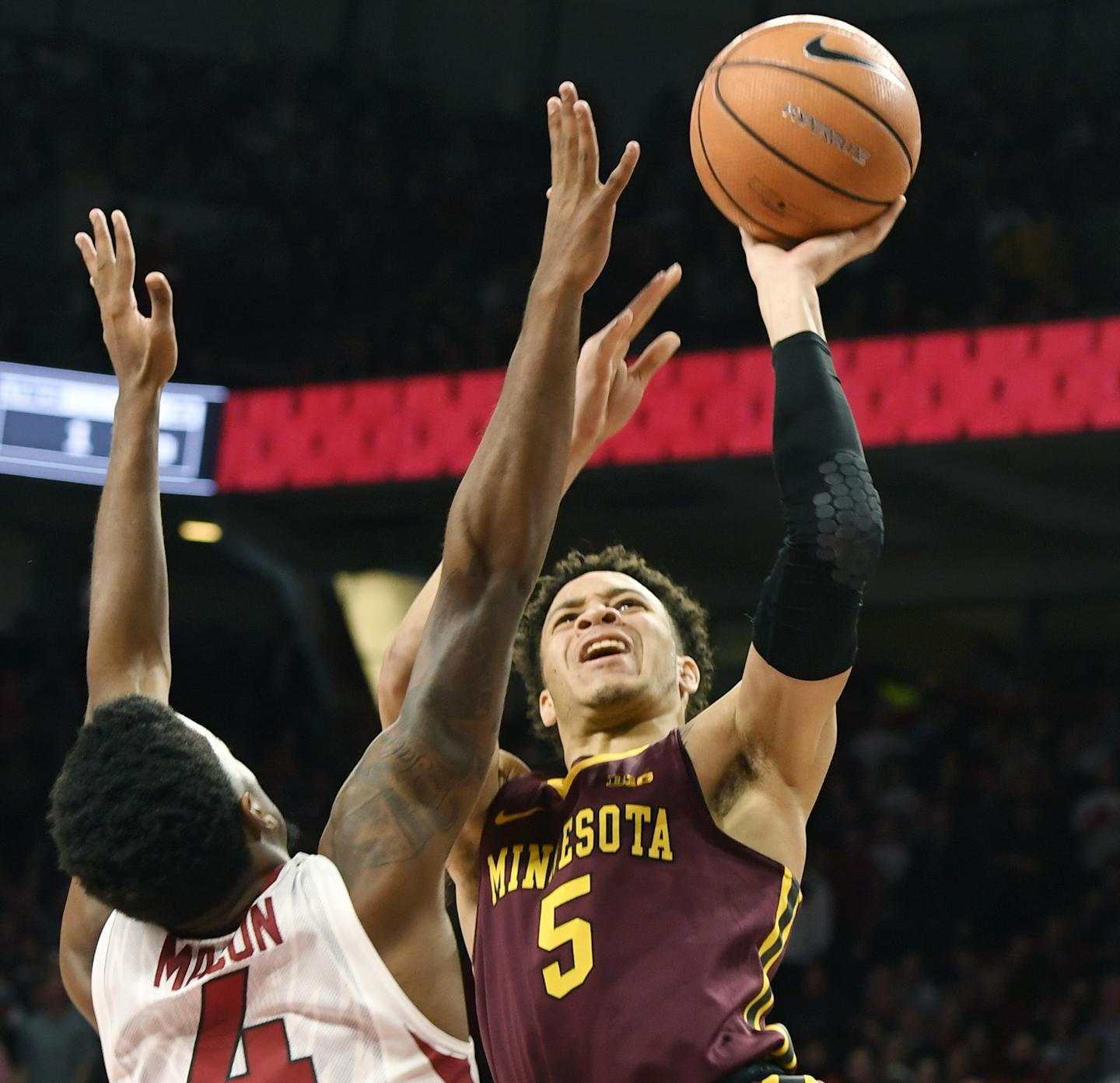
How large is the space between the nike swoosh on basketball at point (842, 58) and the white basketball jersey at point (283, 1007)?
183cm

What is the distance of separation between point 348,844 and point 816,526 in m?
0.94

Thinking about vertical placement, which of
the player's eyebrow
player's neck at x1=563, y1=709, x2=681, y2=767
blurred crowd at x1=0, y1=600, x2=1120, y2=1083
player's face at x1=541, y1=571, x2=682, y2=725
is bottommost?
blurred crowd at x1=0, y1=600, x2=1120, y2=1083

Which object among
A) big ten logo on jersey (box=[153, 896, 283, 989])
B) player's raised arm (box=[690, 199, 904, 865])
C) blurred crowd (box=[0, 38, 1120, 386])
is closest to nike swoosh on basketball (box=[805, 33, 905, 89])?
player's raised arm (box=[690, 199, 904, 865])

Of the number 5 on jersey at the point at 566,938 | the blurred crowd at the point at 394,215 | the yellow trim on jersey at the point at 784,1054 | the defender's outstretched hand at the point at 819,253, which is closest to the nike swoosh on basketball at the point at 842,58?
the defender's outstretched hand at the point at 819,253

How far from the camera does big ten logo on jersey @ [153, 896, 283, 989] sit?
6.93 feet

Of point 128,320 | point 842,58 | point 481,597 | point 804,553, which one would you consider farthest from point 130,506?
point 842,58

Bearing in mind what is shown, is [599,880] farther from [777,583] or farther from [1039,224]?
[1039,224]

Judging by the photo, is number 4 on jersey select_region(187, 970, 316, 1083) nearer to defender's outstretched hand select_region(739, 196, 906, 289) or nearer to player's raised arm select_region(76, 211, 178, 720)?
player's raised arm select_region(76, 211, 178, 720)

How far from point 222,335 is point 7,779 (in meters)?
4.10

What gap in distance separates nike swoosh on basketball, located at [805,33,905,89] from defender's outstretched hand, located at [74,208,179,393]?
1285 millimetres

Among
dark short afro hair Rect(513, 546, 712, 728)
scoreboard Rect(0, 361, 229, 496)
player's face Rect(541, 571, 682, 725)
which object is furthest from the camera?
scoreboard Rect(0, 361, 229, 496)

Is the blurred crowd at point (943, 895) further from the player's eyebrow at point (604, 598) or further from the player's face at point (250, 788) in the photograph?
the player's face at point (250, 788)

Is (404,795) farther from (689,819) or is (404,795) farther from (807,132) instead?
(807,132)

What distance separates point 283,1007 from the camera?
2084mm
